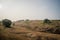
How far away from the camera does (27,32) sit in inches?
127

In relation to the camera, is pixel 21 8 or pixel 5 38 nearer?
pixel 5 38

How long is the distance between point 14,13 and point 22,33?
0.69 meters

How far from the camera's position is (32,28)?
3404mm

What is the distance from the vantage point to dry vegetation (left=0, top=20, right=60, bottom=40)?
316cm

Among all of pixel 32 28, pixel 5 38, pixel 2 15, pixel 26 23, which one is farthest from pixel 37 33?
pixel 2 15

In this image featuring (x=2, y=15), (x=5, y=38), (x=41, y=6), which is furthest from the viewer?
(x=41, y=6)

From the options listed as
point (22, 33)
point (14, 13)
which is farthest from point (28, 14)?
point (22, 33)

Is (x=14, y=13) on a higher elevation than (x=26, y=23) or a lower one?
higher

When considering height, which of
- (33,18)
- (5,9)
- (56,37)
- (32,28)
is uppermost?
(5,9)

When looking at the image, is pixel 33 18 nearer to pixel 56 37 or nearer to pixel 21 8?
pixel 21 8

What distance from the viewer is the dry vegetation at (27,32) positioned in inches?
124

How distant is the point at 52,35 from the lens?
10.7 ft

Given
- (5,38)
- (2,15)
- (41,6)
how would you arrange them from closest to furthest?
1. (5,38)
2. (2,15)
3. (41,6)

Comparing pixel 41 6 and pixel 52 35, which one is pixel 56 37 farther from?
pixel 41 6
